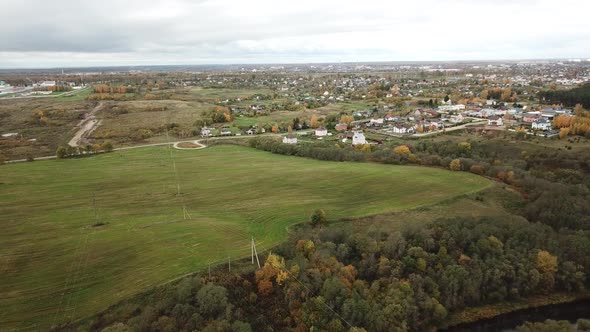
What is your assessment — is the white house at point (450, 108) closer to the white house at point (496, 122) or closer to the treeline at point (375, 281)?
the white house at point (496, 122)

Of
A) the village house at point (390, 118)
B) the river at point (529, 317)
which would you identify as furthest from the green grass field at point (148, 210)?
the village house at point (390, 118)

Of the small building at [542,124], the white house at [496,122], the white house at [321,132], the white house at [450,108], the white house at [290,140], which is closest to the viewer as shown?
the white house at [290,140]

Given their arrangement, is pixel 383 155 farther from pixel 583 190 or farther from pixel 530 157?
pixel 583 190

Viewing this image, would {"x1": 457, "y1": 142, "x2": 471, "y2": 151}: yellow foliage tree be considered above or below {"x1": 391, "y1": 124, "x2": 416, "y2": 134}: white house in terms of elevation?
below

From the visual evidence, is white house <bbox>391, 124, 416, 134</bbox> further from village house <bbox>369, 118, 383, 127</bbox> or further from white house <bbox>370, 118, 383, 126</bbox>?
white house <bbox>370, 118, 383, 126</bbox>

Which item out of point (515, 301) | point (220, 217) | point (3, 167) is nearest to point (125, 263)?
point (220, 217)

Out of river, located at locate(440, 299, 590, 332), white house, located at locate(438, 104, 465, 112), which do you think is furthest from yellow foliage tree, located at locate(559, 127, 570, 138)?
river, located at locate(440, 299, 590, 332)
